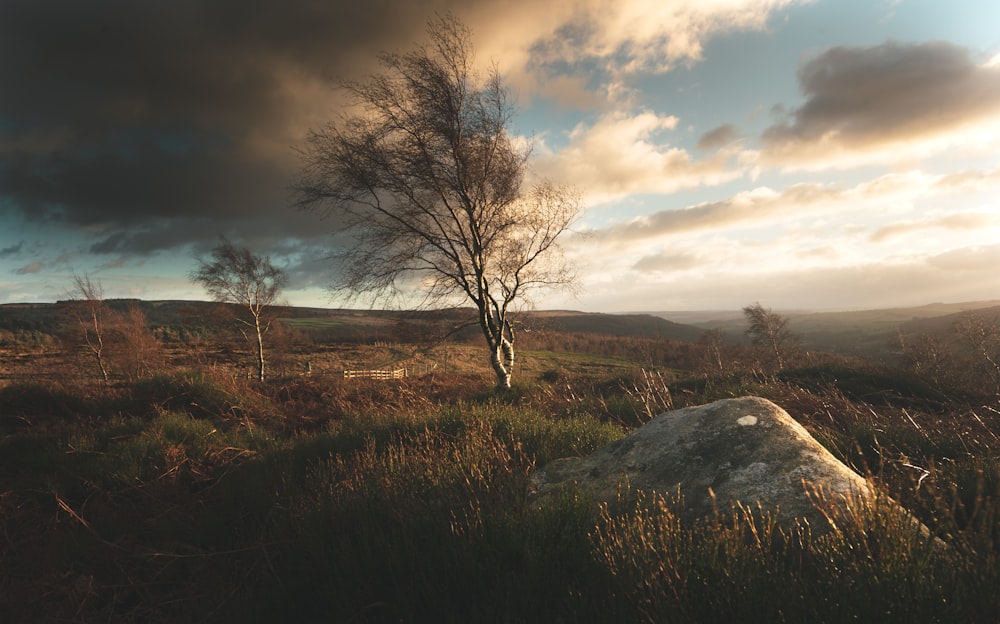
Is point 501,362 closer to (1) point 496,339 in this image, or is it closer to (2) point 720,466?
(1) point 496,339

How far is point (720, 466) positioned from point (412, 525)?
241cm

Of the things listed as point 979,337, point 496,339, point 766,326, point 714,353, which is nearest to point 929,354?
point 979,337

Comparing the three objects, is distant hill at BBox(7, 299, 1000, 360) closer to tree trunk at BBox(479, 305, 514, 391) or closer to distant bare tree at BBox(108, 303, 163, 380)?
tree trunk at BBox(479, 305, 514, 391)

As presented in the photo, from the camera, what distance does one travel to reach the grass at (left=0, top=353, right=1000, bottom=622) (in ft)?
6.02

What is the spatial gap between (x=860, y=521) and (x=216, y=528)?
5.63 meters

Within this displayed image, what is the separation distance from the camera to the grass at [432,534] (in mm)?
1836

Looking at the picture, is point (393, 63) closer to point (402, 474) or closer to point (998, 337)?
point (402, 474)

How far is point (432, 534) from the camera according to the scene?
9.23 feet

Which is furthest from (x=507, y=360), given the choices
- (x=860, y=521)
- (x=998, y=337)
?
(x=998, y=337)

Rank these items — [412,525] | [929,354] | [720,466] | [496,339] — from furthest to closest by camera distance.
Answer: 1. [929,354]
2. [496,339]
3. [720,466]
4. [412,525]

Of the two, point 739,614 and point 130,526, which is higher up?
point 739,614

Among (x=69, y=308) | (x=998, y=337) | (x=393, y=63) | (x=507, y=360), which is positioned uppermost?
(x=393, y=63)

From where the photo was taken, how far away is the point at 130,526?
4680mm

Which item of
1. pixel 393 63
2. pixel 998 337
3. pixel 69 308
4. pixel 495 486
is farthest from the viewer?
pixel 998 337
